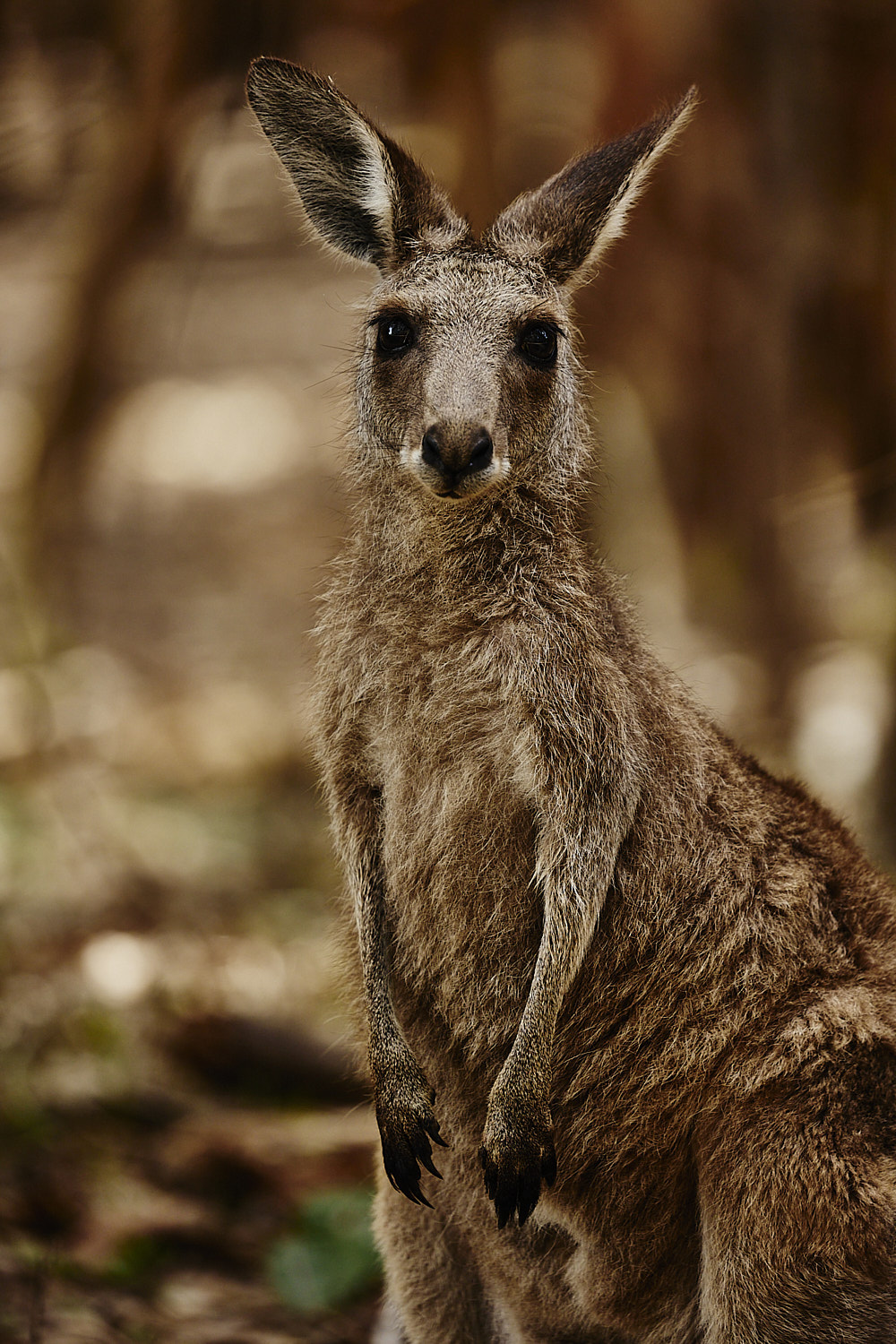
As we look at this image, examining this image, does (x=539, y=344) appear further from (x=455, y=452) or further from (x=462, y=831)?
(x=462, y=831)

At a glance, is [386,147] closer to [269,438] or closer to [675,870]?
[675,870]

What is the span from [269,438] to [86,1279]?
953cm

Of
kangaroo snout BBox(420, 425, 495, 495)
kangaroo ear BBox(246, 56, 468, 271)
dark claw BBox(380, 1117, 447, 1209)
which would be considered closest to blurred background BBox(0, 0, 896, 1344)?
kangaroo ear BBox(246, 56, 468, 271)

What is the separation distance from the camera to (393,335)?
3.49 m

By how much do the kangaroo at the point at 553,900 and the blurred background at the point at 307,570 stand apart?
666mm

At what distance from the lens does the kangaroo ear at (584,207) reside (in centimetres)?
353

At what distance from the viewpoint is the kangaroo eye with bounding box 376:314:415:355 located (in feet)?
→ 11.4

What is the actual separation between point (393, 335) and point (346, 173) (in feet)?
1.64

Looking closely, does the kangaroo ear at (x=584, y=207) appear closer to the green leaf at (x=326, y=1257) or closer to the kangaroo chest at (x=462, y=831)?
the kangaroo chest at (x=462, y=831)

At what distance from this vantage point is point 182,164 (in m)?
6.38

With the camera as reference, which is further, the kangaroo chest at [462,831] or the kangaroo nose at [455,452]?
the kangaroo chest at [462,831]

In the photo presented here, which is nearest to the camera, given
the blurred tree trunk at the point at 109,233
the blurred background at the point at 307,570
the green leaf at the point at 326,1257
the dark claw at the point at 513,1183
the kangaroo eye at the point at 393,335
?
the dark claw at the point at 513,1183

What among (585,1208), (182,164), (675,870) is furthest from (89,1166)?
(182,164)

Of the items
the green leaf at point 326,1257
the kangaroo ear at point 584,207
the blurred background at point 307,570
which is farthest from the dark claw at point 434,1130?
the kangaroo ear at point 584,207
